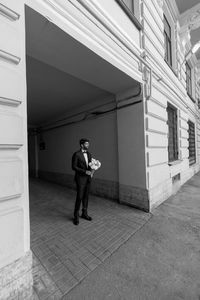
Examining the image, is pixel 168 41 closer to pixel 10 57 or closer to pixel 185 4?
pixel 185 4

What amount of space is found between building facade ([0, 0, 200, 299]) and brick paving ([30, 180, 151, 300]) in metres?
0.40

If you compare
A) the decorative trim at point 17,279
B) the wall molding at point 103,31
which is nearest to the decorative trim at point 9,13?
the wall molding at point 103,31

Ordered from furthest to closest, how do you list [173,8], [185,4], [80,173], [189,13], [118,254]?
[189,13]
[185,4]
[173,8]
[80,173]
[118,254]

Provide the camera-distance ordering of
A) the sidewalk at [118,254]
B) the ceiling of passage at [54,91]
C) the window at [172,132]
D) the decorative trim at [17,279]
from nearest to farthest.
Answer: the decorative trim at [17,279]
the sidewalk at [118,254]
the ceiling of passage at [54,91]
the window at [172,132]

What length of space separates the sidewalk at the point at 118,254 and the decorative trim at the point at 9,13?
9.19 ft

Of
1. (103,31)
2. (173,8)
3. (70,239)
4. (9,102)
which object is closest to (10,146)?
(9,102)

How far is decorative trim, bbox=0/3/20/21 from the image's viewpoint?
1396 mm

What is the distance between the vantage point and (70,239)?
2.68 metres

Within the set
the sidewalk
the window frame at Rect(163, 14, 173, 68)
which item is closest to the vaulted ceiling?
the window frame at Rect(163, 14, 173, 68)

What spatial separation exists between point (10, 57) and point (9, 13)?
0.42 m

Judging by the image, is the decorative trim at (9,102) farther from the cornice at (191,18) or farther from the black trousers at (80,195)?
the cornice at (191,18)

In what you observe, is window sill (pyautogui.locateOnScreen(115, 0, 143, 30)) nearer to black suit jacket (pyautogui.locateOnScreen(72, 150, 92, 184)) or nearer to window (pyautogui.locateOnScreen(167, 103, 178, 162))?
window (pyautogui.locateOnScreen(167, 103, 178, 162))

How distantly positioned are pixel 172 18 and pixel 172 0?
20.4 inches

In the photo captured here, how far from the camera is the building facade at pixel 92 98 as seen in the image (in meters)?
1.44
